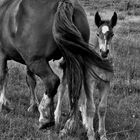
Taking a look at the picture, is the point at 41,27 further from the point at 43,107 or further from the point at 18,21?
the point at 43,107

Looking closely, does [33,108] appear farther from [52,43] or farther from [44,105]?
[52,43]

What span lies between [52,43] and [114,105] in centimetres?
203

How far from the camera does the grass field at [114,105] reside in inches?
195

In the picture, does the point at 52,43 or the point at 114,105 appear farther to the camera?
the point at 114,105

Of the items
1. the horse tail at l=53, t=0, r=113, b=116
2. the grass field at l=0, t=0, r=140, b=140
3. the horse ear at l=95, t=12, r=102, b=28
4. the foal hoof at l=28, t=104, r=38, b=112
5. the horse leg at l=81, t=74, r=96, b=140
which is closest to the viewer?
the horse tail at l=53, t=0, r=113, b=116

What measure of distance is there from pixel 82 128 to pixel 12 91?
7.01ft

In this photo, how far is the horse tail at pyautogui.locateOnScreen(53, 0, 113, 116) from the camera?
4840mm

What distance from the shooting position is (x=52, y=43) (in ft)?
16.3

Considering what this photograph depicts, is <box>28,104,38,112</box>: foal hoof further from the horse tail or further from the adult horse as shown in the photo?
the horse tail

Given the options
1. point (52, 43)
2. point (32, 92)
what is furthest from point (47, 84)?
point (32, 92)

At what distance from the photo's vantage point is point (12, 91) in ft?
22.9

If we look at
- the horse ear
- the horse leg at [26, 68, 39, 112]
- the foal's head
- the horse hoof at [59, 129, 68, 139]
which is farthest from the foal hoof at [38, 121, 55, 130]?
the horse ear

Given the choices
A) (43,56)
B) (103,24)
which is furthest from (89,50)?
(103,24)

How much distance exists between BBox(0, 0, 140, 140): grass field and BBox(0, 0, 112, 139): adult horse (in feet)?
1.18
